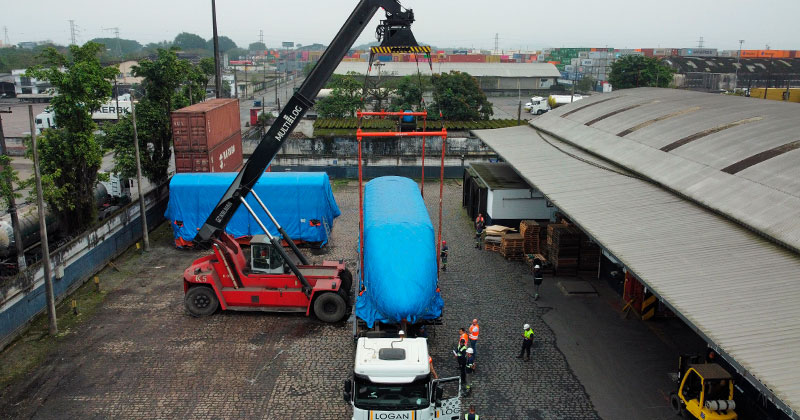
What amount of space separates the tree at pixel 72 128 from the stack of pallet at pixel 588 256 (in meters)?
19.4

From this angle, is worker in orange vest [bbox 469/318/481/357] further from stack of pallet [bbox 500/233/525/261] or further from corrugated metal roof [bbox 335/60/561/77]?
corrugated metal roof [bbox 335/60/561/77]

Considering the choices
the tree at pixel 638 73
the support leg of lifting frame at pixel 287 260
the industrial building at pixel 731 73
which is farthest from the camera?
the industrial building at pixel 731 73

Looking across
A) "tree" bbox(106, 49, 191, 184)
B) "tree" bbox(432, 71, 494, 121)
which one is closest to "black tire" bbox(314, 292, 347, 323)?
"tree" bbox(106, 49, 191, 184)

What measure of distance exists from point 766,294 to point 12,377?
17.8 m

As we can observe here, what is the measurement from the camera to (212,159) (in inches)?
1085

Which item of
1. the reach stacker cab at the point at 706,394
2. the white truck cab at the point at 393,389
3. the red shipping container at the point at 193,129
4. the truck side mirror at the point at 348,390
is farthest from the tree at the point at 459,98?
the truck side mirror at the point at 348,390

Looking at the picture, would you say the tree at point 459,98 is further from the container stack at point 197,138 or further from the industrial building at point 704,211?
the container stack at point 197,138

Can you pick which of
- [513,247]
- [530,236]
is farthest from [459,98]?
[513,247]

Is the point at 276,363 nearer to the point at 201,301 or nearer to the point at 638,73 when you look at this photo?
the point at 201,301

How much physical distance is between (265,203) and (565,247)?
12.5m

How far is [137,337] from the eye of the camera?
16984 millimetres

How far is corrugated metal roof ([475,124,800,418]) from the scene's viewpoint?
989 cm

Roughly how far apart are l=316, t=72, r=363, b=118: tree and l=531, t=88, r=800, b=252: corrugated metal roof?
2948cm

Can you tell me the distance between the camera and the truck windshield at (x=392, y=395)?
422 inches
